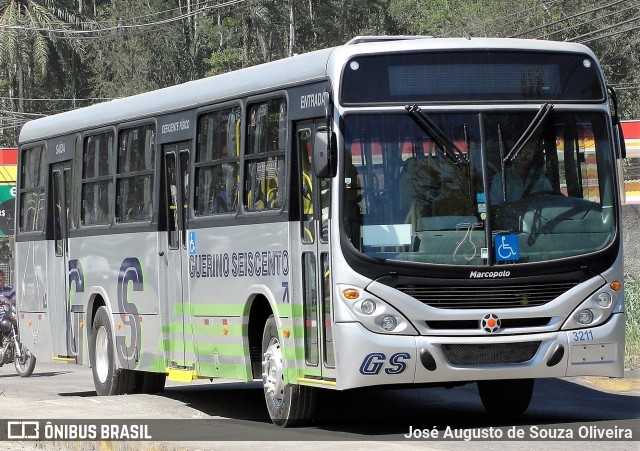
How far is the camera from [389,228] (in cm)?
1180

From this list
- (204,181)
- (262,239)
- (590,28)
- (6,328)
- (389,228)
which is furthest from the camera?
(590,28)

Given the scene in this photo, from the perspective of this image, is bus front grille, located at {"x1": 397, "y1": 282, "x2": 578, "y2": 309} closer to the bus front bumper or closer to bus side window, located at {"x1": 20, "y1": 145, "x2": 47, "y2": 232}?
the bus front bumper

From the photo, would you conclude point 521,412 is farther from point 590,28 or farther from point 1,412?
point 590,28

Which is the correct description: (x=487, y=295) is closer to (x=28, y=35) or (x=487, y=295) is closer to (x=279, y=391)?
(x=279, y=391)

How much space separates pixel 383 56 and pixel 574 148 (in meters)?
1.76

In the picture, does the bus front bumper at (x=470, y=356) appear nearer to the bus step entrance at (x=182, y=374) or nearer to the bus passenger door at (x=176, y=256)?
the bus step entrance at (x=182, y=374)

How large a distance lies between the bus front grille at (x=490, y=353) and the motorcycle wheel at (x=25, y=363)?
1326cm

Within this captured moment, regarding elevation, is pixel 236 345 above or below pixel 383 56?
below

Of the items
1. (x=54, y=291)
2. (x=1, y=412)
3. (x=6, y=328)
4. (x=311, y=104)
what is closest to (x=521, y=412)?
(x=311, y=104)

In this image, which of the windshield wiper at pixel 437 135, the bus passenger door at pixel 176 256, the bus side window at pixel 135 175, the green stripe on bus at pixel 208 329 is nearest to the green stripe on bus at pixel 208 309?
the bus passenger door at pixel 176 256

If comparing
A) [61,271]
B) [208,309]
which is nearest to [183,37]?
[61,271]

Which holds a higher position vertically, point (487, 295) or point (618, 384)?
point (487, 295)

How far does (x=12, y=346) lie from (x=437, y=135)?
14542 millimetres

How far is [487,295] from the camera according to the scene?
11.9 meters
